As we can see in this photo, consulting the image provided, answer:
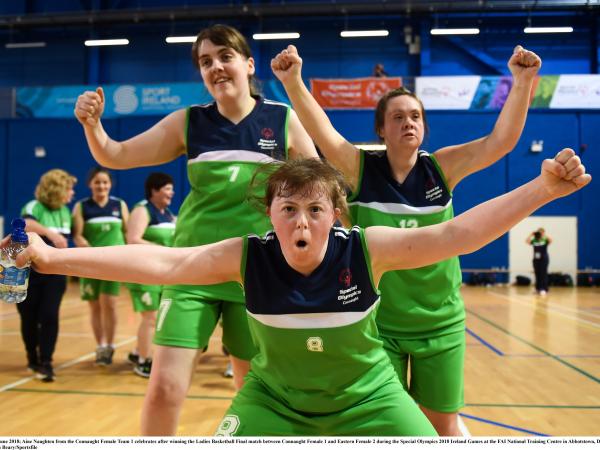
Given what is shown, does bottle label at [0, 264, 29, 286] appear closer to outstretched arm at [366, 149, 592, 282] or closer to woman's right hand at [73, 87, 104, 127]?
woman's right hand at [73, 87, 104, 127]

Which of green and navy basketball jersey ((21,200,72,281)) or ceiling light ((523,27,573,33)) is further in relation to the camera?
ceiling light ((523,27,573,33))

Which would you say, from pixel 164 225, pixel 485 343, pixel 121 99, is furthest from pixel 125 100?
pixel 485 343

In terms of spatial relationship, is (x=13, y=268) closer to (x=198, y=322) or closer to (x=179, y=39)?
(x=198, y=322)

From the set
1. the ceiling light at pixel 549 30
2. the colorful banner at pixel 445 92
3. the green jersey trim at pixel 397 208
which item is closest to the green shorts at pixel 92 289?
the green jersey trim at pixel 397 208

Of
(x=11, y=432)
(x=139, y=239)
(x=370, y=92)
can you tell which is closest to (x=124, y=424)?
(x=11, y=432)

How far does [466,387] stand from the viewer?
5.14 meters

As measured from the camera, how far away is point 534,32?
18281mm

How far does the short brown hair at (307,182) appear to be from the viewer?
2.07 metres

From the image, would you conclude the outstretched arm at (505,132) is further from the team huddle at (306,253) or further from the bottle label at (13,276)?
the bottle label at (13,276)

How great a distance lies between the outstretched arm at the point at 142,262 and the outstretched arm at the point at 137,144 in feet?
2.27

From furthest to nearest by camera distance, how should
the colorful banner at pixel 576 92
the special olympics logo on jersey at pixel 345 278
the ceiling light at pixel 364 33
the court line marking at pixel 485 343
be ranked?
the ceiling light at pixel 364 33 → the colorful banner at pixel 576 92 → the court line marking at pixel 485 343 → the special olympics logo on jersey at pixel 345 278

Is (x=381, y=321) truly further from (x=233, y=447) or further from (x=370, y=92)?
(x=370, y=92)

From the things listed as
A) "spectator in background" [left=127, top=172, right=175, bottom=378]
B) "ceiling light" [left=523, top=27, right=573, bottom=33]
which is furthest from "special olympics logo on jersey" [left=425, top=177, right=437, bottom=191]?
"ceiling light" [left=523, top=27, right=573, bottom=33]

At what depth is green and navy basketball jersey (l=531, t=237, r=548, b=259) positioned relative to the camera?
14.1 m
